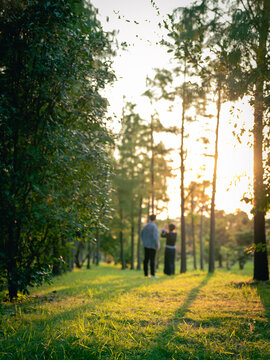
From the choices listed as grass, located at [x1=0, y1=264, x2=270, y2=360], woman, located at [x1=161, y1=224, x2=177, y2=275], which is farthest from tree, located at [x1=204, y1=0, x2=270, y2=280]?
woman, located at [x1=161, y1=224, x2=177, y2=275]

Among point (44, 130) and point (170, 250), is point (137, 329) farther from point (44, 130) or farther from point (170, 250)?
point (170, 250)

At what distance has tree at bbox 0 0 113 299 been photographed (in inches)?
187

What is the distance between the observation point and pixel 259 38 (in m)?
5.48

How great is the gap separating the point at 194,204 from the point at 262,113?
21428 millimetres

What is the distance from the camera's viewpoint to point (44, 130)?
5.25 metres

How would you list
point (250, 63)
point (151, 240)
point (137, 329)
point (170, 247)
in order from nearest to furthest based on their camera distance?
point (137, 329) < point (250, 63) < point (151, 240) < point (170, 247)

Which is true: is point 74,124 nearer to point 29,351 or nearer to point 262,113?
point 262,113

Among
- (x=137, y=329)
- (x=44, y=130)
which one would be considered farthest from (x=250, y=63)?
(x=137, y=329)

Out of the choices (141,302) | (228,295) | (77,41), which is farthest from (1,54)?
(228,295)

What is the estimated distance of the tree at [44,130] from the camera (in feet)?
15.6

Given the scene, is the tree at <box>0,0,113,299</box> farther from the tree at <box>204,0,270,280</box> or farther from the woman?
the woman

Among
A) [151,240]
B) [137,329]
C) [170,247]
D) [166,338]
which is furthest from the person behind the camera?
[170,247]

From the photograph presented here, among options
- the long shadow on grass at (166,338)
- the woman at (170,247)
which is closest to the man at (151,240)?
the woman at (170,247)

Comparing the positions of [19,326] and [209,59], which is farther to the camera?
[209,59]
